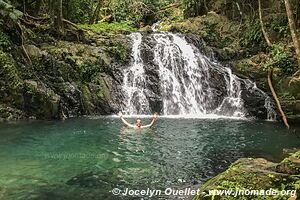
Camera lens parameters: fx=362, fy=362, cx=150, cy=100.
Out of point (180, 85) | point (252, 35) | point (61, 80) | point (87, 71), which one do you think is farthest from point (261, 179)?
point (252, 35)

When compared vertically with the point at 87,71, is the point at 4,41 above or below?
above

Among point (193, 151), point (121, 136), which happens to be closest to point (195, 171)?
point (193, 151)

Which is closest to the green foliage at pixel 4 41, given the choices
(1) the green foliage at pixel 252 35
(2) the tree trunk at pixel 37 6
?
(2) the tree trunk at pixel 37 6

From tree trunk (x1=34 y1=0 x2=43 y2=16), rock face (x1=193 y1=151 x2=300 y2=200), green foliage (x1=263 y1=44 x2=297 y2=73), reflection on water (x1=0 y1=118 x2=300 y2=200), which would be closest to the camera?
rock face (x1=193 y1=151 x2=300 y2=200)

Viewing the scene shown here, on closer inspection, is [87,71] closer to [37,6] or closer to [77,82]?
[77,82]

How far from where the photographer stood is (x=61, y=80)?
18344 mm

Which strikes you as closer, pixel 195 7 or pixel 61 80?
pixel 61 80

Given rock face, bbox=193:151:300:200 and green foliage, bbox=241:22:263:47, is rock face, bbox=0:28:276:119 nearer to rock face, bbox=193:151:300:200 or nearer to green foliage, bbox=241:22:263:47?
green foliage, bbox=241:22:263:47

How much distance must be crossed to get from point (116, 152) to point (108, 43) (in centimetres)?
1147

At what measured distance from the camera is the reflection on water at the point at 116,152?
8.10m

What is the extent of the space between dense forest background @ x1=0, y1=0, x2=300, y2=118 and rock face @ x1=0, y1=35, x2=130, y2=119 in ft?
0.16

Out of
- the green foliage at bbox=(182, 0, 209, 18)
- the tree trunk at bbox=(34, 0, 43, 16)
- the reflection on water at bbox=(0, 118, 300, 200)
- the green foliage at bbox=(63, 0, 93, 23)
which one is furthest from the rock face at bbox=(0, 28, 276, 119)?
the green foliage at bbox=(182, 0, 209, 18)

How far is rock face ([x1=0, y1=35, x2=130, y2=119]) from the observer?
1673cm

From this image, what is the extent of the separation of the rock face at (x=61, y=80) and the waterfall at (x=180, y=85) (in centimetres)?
106
